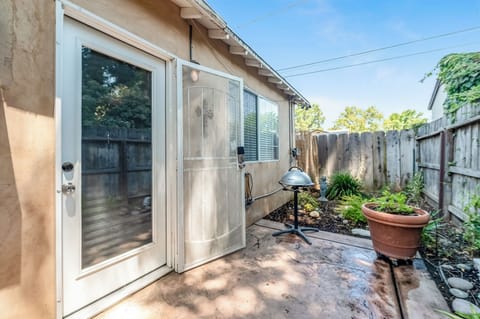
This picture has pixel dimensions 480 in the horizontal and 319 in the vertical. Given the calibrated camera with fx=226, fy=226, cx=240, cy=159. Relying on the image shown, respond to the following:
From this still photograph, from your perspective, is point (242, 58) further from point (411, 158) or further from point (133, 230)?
point (411, 158)

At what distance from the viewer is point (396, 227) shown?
230 cm

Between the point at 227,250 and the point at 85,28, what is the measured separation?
8.26 ft

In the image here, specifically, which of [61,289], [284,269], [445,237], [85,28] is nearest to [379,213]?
[284,269]

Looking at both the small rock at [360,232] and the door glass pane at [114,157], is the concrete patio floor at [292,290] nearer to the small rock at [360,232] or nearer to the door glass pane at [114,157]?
the door glass pane at [114,157]

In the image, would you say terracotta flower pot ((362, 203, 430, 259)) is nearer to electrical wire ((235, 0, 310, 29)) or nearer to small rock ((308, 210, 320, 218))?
small rock ((308, 210, 320, 218))

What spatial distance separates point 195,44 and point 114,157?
64.3 inches

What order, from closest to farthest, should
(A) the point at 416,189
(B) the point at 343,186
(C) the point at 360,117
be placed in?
1. (A) the point at 416,189
2. (B) the point at 343,186
3. (C) the point at 360,117

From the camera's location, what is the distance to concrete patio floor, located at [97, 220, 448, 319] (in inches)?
67.1

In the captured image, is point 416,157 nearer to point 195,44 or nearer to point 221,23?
point 221,23

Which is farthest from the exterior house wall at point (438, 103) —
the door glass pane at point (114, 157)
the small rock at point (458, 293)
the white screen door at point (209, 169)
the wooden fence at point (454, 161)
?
the door glass pane at point (114, 157)

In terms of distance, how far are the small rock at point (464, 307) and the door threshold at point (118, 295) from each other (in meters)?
2.40

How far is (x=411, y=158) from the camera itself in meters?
5.41

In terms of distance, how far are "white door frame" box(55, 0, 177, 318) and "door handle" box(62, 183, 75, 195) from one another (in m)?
0.04

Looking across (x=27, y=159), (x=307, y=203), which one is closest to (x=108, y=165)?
(x=27, y=159)
